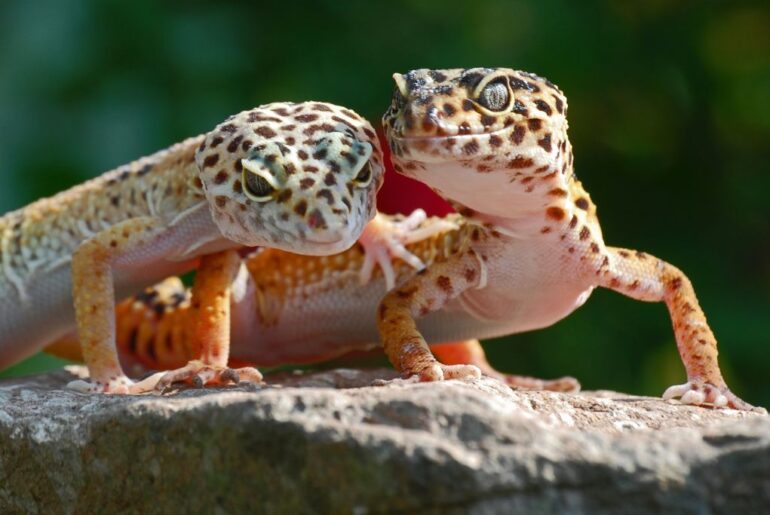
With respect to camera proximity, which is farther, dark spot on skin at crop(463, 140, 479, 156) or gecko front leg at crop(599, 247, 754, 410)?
gecko front leg at crop(599, 247, 754, 410)

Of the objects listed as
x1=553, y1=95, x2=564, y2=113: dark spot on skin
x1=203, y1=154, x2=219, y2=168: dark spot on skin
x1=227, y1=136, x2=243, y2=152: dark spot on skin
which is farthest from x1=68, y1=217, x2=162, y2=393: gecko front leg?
x1=553, y1=95, x2=564, y2=113: dark spot on skin

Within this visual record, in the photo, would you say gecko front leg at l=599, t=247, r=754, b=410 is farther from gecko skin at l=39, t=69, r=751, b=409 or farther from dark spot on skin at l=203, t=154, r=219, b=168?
dark spot on skin at l=203, t=154, r=219, b=168

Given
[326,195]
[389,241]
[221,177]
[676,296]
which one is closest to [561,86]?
[389,241]

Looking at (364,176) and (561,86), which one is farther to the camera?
(561,86)

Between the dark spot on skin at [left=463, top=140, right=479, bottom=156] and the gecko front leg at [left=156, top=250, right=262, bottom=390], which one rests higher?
the dark spot on skin at [left=463, top=140, right=479, bottom=156]

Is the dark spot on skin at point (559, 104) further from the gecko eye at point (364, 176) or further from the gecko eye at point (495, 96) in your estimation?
the gecko eye at point (364, 176)

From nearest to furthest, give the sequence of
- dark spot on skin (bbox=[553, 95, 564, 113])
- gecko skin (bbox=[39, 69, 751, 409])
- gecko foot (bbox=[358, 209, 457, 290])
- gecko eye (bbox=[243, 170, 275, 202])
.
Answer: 1. gecko skin (bbox=[39, 69, 751, 409])
2. gecko eye (bbox=[243, 170, 275, 202])
3. dark spot on skin (bbox=[553, 95, 564, 113])
4. gecko foot (bbox=[358, 209, 457, 290])

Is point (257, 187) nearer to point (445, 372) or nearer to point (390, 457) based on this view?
point (445, 372)
